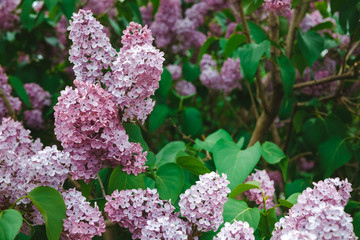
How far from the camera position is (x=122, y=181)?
84 cm

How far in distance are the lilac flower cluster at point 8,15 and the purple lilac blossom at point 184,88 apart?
92cm

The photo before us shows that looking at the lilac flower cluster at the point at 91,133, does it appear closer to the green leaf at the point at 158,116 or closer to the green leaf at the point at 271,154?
the green leaf at the point at 271,154

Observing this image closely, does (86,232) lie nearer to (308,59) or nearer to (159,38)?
(308,59)

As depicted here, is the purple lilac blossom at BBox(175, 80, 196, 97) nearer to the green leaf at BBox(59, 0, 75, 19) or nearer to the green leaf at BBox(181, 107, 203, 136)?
the green leaf at BBox(181, 107, 203, 136)

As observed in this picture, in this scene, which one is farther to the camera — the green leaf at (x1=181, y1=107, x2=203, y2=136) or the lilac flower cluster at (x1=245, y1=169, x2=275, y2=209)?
the green leaf at (x1=181, y1=107, x2=203, y2=136)

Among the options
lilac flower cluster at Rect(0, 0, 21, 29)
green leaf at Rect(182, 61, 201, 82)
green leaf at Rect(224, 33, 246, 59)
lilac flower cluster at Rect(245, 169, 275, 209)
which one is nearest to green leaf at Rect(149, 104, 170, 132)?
green leaf at Rect(182, 61, 201, 82)

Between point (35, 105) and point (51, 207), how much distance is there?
3.84 ft

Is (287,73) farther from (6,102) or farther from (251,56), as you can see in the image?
(6,102)

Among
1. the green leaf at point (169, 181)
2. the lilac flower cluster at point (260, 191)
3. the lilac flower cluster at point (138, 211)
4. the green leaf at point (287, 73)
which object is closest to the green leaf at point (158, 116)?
the green leaf at point (287, 73)

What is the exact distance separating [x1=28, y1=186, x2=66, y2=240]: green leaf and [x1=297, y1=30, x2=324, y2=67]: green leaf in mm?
1030

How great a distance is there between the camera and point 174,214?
0.79m

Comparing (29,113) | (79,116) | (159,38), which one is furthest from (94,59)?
(159,38)

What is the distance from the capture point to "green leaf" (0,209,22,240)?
0.68 metres

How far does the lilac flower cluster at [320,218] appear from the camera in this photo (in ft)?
1.97
